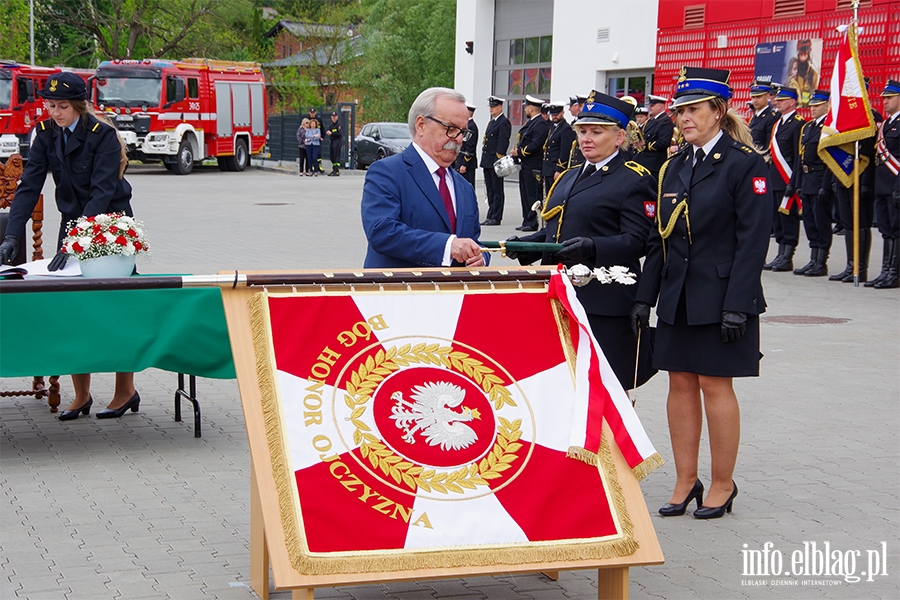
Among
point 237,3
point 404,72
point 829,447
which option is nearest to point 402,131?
point 404,72

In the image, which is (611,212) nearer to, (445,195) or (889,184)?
(445,195)

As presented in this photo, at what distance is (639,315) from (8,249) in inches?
Result: 152

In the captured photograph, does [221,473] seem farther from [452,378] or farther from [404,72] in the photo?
[404,72]

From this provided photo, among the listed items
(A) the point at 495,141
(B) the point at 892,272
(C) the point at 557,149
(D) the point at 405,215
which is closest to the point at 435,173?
(D) the point at 405,215

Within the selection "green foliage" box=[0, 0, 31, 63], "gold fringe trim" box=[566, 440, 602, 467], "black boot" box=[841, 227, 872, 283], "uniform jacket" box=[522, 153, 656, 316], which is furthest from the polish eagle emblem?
"green foliage" box=[0, 0, 31, 63]

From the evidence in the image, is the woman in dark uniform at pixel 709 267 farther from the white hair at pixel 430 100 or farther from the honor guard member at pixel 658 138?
the honor guard member at pixel 658 138

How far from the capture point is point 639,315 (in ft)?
16.4

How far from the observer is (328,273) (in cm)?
391

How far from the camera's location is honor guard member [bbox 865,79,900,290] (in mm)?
12422

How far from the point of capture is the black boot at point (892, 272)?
41.8 ft

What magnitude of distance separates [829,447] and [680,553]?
2.13 metres

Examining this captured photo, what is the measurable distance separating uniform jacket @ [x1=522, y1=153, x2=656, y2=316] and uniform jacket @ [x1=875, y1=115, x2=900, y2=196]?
27.0 ft

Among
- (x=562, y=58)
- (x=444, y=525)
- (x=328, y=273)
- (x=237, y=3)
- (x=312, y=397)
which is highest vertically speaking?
(x=237, y=3)

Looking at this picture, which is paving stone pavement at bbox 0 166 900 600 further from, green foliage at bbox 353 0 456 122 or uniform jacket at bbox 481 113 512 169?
green foliage at bbox 353 0 456 122
